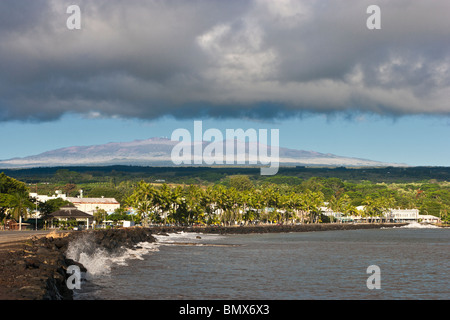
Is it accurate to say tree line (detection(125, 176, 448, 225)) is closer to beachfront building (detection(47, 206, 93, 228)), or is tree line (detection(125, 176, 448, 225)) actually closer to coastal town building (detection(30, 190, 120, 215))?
beachfront building (detection(47, 206, 93, 228))

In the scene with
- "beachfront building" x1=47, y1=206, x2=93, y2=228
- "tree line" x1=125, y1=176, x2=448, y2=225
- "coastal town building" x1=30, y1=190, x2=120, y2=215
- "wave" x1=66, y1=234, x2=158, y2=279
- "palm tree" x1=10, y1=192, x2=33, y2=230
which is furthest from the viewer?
"coastal town building" x1=30, y1=190, x2=120, y2=215

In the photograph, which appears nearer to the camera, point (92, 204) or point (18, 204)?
point (18, 204)

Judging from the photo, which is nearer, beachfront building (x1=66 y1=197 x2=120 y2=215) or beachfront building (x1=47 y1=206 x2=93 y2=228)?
beachfront building (x1=47 y1=206 x2=93 y2=228)

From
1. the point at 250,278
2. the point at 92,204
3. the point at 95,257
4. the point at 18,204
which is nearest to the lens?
the point at 250,278

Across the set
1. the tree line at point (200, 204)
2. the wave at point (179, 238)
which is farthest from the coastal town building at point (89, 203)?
the wave at point (179, 238)

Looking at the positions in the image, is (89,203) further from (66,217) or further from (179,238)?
(179,238)

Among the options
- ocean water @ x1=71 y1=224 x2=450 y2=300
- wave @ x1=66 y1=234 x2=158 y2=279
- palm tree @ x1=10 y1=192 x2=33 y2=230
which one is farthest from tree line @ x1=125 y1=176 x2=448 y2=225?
ocean water @ x1=71 y1=224 x2=450 y2=300

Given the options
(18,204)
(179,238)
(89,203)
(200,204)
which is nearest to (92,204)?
(89,203)

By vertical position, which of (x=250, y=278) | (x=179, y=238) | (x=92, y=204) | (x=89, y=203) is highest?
(x=89, y=203)

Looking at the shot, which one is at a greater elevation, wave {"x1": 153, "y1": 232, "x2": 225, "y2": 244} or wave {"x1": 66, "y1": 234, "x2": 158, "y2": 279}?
wave {"x1": 66, "y1": 234, "x2": 158, "y2": 279}

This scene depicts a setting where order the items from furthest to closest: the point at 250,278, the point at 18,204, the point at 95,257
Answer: the point at 18,204 → the point at 95,257 → the point at 250,278

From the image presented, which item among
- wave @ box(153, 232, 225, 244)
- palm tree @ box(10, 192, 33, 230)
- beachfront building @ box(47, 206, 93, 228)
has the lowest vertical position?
wave @ box(153, 232, 225, 244)

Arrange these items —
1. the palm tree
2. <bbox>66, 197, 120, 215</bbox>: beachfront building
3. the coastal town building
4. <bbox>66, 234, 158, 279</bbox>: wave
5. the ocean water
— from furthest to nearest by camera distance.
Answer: <bbox>66, 197, 120, 215</bbox>: beachfront building < the coastal town building < the palm tree < <bbox>66, 234, 158, 279</bbox>: wave < the ocean water
